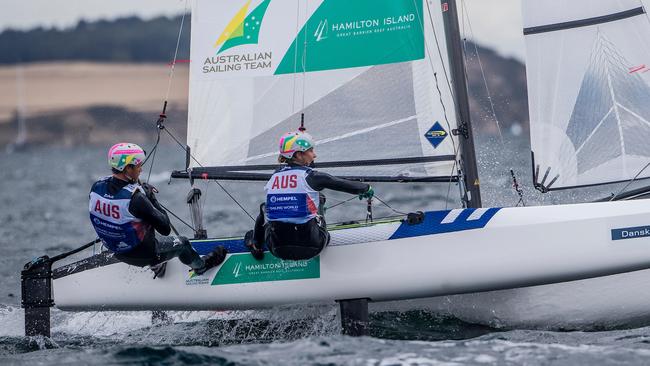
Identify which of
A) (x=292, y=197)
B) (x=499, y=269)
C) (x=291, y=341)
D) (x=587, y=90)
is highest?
(x=587, y=90)

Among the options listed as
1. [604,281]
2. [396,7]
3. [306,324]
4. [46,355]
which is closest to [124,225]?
[46,355]

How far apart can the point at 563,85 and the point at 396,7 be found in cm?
125

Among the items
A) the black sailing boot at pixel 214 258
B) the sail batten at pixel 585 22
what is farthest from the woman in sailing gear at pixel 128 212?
the sail batten at pixel 585 22

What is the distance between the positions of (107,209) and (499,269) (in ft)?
7.83

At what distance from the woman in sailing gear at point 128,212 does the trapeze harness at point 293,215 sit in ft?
2.19

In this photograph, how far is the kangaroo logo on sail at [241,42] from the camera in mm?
7555

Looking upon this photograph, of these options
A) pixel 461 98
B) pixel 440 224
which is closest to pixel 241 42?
pixel 461 98

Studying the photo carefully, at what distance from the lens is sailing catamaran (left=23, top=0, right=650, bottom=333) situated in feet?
20.4

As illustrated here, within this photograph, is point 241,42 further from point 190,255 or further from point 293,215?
point 293,215

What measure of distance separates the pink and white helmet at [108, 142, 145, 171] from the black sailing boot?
0.82m

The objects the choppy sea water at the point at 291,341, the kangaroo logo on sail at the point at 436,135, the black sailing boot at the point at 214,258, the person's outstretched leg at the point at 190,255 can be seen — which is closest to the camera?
the choppy sea water at the point at 291,341

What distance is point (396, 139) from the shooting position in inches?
285

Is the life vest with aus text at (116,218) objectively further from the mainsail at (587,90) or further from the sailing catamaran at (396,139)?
the mainsail at (587,90)

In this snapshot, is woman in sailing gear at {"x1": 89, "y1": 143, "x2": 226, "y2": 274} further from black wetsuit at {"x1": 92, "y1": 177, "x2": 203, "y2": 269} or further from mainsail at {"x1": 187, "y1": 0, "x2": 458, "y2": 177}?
mainsail at {"x1": 187, "y1": 0, "x2": 458, "y2": 177}
